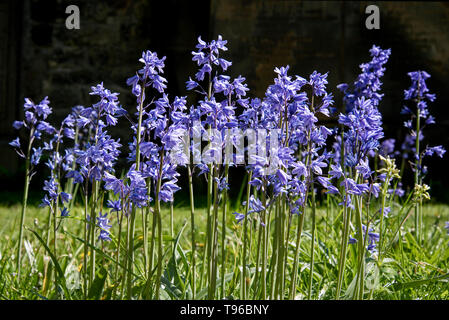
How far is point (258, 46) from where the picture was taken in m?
7.50

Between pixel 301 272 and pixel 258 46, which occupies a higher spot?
pixel 258 46

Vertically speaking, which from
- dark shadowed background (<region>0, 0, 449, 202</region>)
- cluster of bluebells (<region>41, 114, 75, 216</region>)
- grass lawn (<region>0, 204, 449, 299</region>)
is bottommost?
grass lawn (<region>0, 204, 449, 299</region>)

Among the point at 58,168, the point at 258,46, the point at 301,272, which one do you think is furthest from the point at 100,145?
the point at 258,46

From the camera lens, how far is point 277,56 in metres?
7.51

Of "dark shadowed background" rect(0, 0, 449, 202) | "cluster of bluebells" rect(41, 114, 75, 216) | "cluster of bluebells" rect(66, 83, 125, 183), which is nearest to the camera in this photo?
"cluster of bluebells" rect(66, 83, 125, 183)

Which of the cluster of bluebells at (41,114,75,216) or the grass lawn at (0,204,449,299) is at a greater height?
the cluster of bluebells at (41,114,75,216)

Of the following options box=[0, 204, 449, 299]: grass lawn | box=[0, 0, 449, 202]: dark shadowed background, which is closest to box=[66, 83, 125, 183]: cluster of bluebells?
box=[0, 204, 449, 299]: grass lawn

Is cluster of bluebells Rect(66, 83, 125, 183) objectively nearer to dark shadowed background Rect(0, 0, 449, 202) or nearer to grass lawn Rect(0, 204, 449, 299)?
grass lawn Rect(0, 204, 449, 299)

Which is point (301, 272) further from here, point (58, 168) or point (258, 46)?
point (258, 46)

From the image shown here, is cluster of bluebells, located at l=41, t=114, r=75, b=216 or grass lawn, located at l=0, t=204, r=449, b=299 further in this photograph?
cluster of bluebells, located at l=41, t=114, r=75, b=216

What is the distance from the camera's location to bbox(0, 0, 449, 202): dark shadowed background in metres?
7.48

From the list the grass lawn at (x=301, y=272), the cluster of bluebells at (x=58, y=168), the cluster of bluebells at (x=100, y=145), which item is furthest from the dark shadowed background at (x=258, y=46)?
the cluster of bluebells at (x=100, y=145)

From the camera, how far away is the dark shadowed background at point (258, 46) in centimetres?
748

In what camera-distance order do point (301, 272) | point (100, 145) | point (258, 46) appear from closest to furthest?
point (100, 145), point (301, 272), point (258, 46)
